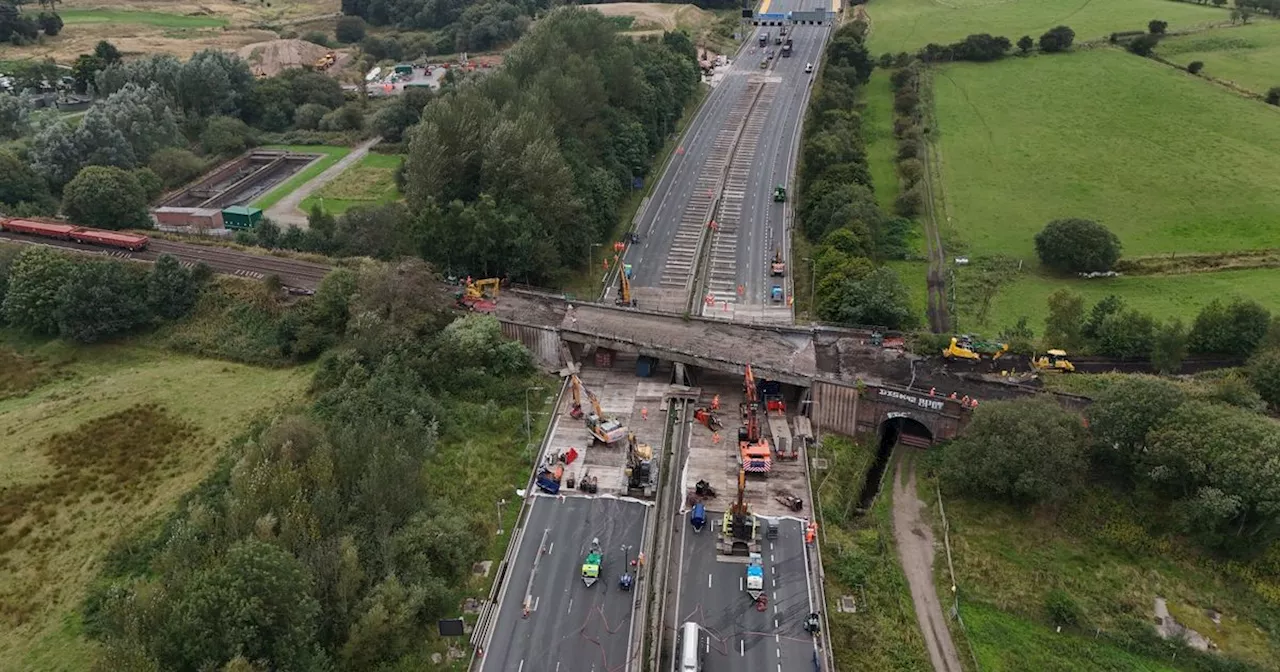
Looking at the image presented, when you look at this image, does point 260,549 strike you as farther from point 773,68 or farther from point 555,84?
point 773,68

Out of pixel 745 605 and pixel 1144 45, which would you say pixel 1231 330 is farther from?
pixel 1144 45

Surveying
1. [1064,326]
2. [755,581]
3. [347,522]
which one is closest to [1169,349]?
[1064,326]

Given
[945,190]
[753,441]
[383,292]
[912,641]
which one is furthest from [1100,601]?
[945,190]

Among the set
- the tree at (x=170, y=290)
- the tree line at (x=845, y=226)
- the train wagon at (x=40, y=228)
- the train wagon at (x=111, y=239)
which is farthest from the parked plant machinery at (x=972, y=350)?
the train wagon at (x=40, y=228)

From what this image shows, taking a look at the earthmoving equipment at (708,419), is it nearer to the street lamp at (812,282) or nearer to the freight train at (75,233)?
the street lamp at (812,282)

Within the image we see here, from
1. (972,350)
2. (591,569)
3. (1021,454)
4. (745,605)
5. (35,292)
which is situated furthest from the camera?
(35,292)

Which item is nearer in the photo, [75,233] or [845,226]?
[75,233]
